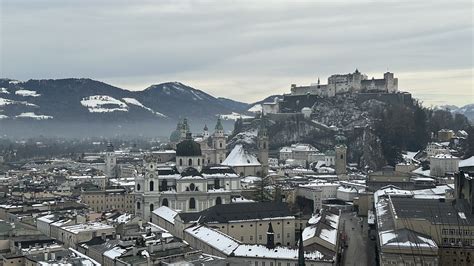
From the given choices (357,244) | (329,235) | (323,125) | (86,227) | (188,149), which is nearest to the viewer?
(329,235)

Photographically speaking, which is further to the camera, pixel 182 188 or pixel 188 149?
pixel 188 149

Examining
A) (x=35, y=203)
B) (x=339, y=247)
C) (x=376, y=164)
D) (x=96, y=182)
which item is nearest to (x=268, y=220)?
(x=339, y=247)

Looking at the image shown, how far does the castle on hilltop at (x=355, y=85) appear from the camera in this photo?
15650 cm

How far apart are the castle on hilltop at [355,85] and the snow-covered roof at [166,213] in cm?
9018

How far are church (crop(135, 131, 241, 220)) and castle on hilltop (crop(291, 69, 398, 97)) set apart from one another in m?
79.4

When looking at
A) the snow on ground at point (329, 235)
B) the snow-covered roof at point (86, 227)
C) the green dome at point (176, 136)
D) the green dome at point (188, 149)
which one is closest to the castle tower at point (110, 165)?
the green dome at point (176, 136)

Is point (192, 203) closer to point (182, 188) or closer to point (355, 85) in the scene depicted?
point (182, 188)

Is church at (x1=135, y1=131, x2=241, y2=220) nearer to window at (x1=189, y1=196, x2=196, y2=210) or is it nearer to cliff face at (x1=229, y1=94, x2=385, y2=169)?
window at (x1=189, y1=196, x2=196, y2=210)

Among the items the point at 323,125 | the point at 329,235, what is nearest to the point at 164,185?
the point at 329,235

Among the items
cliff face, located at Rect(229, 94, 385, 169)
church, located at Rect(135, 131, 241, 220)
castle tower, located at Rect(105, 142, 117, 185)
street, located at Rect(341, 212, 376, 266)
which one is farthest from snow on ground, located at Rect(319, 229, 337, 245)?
castle tower, located at Rect(105, 142, 117, 185)

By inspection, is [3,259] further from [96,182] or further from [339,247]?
[96,182]

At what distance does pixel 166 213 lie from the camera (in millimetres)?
72438

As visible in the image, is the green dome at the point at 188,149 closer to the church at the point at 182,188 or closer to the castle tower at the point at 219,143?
the church at the point at 182,188

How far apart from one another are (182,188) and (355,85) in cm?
8670
